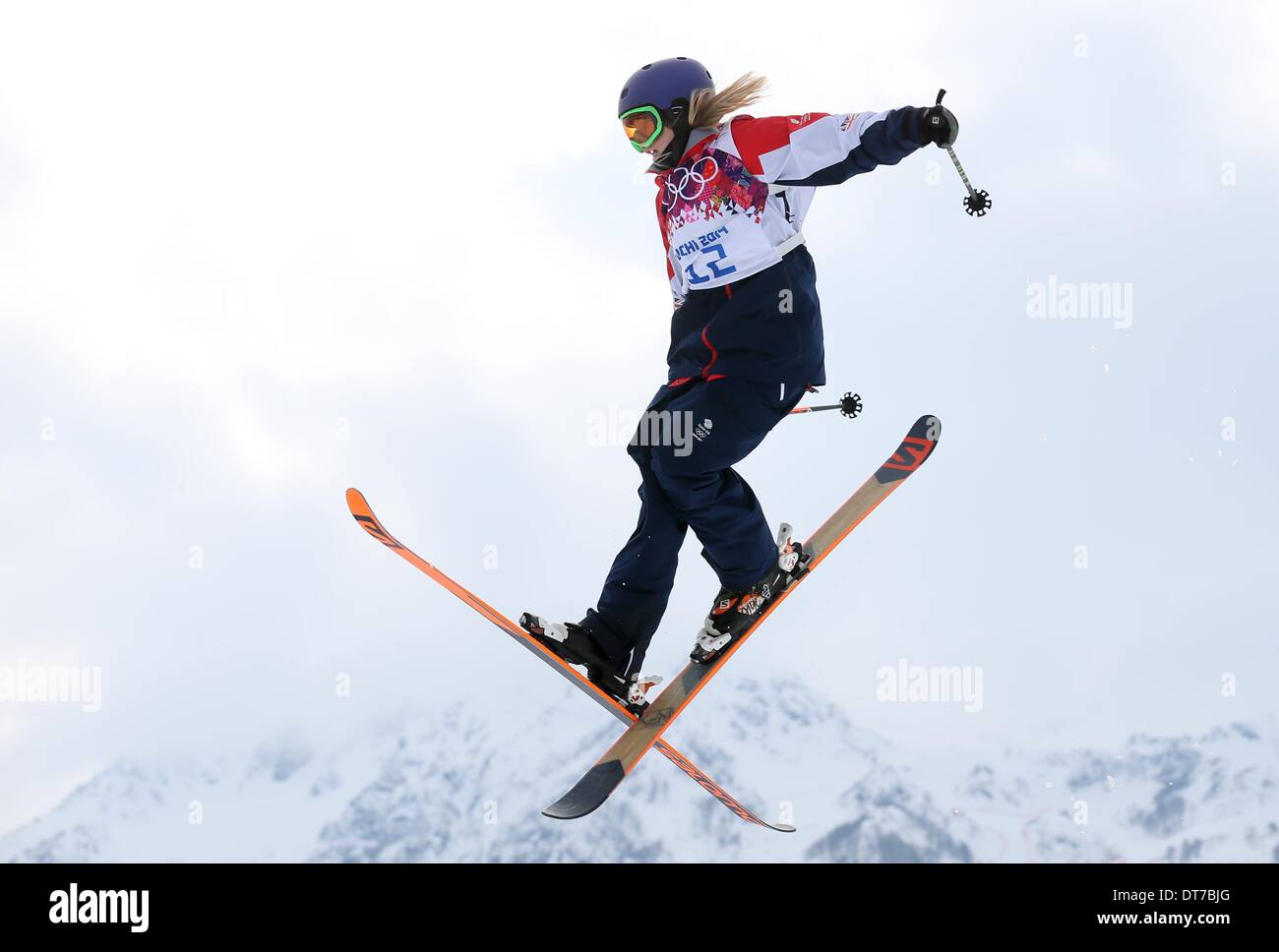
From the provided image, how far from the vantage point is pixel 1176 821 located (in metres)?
42.2

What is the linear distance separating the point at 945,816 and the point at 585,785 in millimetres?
43982

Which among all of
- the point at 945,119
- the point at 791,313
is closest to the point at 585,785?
the point at 791,313

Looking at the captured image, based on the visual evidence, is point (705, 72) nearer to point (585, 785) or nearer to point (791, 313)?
point (791, 313)

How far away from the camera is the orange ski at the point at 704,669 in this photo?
4.69 metres

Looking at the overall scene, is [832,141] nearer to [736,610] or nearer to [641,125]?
[641,125]

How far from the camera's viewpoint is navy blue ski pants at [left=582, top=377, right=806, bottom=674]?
4.79m

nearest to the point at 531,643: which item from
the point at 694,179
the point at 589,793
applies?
the point at 589,793

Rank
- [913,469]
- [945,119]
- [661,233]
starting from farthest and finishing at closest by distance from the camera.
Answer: [913,469], [661,233], [945,119]

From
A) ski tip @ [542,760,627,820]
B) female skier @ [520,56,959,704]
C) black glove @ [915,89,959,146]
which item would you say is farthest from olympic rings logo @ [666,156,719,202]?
ski tip @ [542,760,627,820]

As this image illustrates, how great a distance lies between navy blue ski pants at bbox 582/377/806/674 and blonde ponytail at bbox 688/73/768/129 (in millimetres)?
1161

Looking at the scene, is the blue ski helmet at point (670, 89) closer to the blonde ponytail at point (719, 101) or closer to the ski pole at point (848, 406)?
the blonde ponytail at point (719, 101)

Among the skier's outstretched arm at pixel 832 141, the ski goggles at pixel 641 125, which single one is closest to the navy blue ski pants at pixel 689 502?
the skier's outstretched arm at pixel 832 141

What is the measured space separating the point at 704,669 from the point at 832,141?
261 centimetres

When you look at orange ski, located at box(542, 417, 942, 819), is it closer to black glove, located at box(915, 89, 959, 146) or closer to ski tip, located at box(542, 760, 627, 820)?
ski tip, located at box(542, 760, 627, 820)
